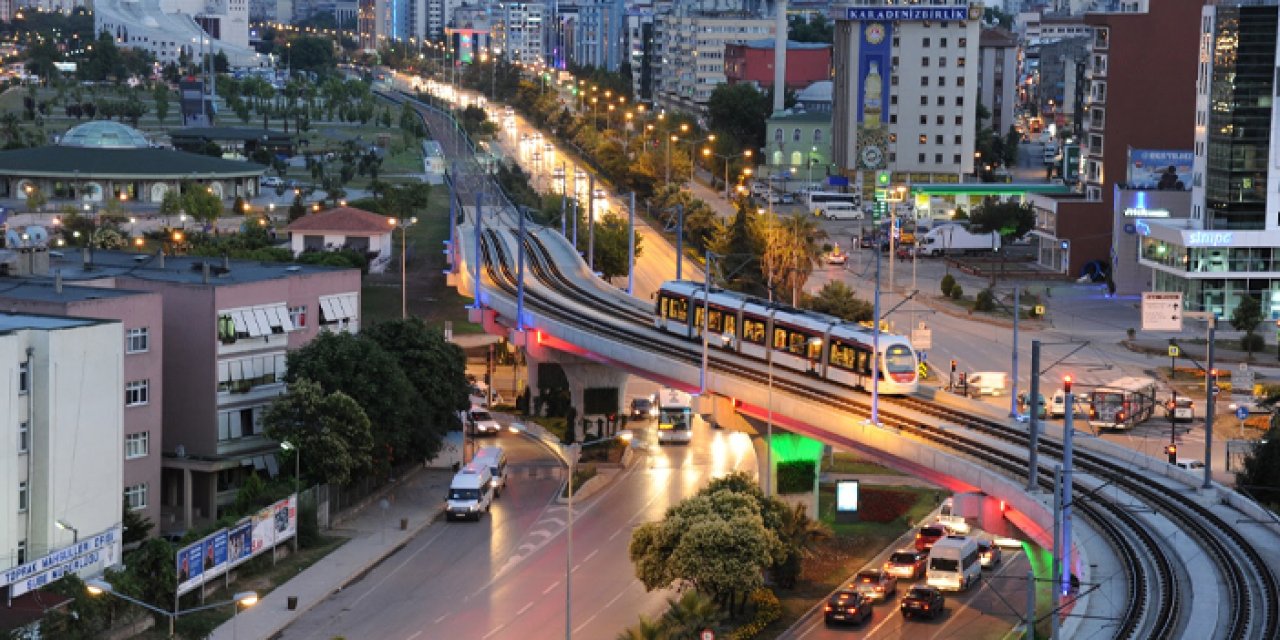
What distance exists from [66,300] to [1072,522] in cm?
2348

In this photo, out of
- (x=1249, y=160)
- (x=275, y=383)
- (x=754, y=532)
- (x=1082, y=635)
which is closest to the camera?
(x=1082, y=635)

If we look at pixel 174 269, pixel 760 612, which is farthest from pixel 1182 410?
pixel 174 269

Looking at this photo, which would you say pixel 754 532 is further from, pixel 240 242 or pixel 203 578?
pixel 240 242

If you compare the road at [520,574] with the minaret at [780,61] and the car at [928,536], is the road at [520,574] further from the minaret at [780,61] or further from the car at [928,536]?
the minaret at [780,61]

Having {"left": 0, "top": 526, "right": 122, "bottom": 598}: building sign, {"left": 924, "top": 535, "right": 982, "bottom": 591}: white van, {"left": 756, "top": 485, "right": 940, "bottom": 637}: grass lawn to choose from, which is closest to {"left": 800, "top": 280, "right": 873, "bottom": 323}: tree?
{"left": 756, "top": 485, "right": 940, "bottom": 637}: grass lawn

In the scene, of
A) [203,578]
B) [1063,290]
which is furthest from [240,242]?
[203,578]

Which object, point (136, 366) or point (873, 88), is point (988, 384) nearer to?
point (136, 366)

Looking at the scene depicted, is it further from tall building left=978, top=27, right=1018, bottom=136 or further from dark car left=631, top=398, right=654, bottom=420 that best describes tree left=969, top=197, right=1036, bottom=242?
tall building left=978, top=27, right=1018, bottom=136

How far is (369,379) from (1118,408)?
77.5 ft

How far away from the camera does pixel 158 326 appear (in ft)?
168

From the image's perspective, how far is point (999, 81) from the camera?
579ft

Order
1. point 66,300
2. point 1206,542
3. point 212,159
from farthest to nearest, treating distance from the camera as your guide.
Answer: point 212,159 → point 66,300 → point 1206,542

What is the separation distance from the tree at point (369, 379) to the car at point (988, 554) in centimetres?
1519

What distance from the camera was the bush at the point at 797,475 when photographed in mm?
55562
